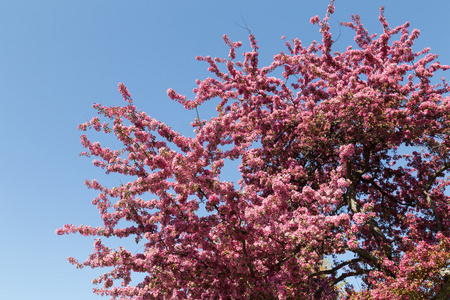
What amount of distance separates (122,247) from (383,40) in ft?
49.0

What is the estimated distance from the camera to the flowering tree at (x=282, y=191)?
9.48 metres

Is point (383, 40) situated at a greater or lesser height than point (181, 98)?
greater

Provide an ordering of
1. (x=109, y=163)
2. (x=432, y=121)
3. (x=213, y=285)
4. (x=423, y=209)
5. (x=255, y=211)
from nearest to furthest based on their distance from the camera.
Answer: (x=255, y=211) < (x=213, y=285) < (x=109, y=163) < (x=432, y=121) < (x=423, y=209)

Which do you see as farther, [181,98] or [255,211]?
[181,98]

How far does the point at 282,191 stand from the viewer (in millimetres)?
9367

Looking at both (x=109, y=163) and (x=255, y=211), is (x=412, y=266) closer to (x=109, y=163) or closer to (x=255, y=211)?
(x=255, y=211)

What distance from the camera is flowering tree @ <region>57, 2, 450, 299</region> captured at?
9.48 metres

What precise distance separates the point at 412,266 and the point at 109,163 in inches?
405

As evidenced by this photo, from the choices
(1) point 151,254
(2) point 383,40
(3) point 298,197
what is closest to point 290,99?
(2) point 383,40

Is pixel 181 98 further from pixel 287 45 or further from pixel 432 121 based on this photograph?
pixel 432 121

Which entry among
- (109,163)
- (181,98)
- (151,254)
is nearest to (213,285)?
(151,254)

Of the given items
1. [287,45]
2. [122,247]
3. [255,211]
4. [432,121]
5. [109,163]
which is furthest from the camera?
[287,45]

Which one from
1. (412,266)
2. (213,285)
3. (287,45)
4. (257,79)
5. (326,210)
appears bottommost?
(412,266)

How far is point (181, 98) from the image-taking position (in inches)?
531
